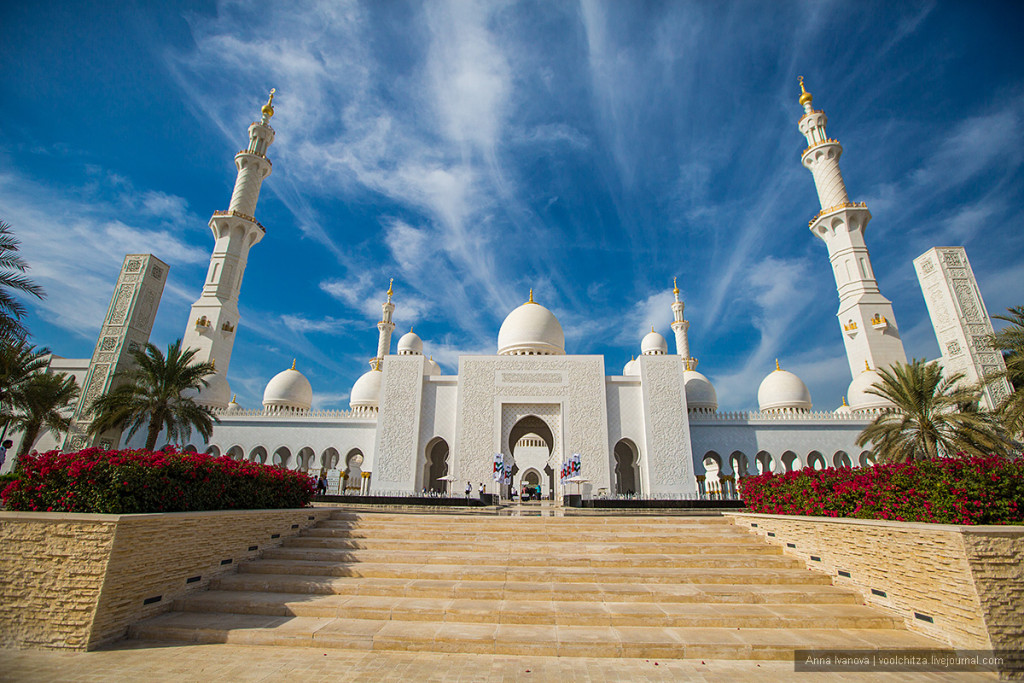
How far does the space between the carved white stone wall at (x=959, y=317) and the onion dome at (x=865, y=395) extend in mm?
2531

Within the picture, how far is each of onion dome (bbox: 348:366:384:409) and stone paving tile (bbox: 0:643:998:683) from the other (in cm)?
2137

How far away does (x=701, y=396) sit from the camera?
22984 millimetres

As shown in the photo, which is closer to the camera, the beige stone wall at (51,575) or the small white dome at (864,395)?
the beige stone wall at (51,575)

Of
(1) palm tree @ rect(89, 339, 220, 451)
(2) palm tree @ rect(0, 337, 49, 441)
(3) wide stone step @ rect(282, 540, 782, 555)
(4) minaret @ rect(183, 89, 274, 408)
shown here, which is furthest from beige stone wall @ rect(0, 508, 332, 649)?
(4) minaret @ rect(183, 89, 274, 408)

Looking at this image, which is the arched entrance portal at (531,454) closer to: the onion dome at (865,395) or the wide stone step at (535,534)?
the onion dome at (865,395)

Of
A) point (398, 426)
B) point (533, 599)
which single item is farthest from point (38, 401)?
point (533, 599)

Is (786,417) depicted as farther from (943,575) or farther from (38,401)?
(38,401)

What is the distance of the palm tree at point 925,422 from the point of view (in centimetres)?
1307

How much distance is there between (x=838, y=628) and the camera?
473cm

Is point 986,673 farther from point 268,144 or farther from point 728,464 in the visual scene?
point 268,144

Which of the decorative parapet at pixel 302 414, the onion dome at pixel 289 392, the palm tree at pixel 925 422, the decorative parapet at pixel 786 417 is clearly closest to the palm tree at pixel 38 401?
the decorative parapet at pixel 302 414

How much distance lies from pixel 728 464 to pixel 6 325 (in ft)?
78.0

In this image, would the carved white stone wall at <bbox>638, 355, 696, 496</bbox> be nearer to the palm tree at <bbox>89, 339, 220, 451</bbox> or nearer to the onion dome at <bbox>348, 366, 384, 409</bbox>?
the onion dome at <bbox>348, 366, 384, 409</bbox>

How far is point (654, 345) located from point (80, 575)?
26.3m
